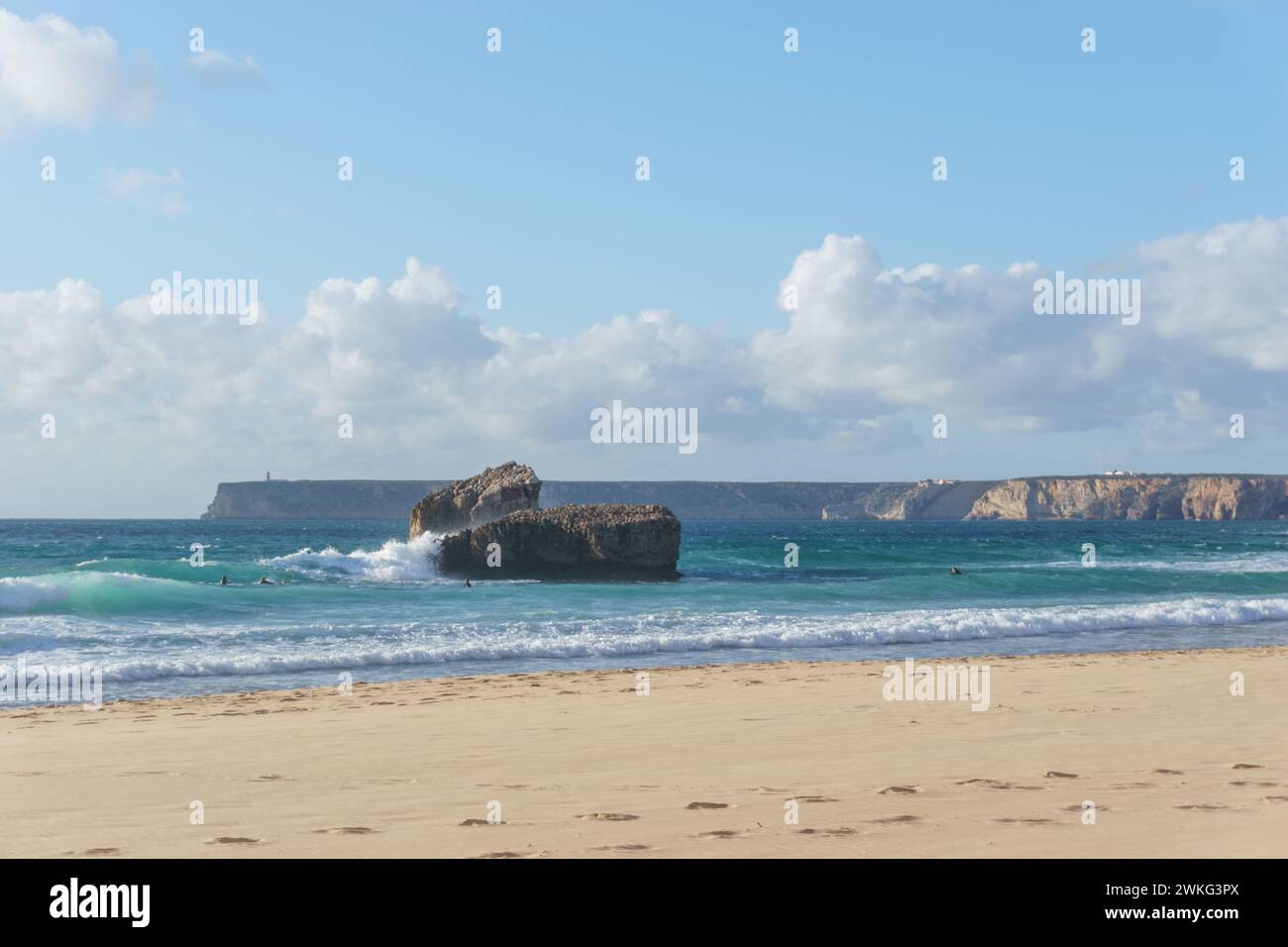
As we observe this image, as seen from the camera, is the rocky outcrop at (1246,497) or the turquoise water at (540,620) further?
the rocky outcrop at (1246,497)

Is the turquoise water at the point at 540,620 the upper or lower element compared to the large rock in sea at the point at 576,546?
lower

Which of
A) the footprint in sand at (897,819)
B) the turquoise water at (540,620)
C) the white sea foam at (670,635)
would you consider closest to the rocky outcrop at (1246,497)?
the turquoise water at (540,620)

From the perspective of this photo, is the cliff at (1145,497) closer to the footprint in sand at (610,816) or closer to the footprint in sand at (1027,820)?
the footprint in sand at (1027,820)

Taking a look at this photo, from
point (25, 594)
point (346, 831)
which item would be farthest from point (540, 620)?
point (346, 831)

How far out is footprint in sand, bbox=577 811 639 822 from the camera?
21.1 feet

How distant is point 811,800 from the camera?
6.83m

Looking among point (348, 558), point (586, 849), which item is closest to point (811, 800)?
point (586, 849)

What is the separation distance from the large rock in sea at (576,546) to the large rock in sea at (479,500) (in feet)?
6.10

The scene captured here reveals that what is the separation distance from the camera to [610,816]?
653 centimetres

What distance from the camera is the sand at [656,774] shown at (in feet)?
19.6

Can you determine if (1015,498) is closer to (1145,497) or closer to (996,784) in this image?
(1145,497)
